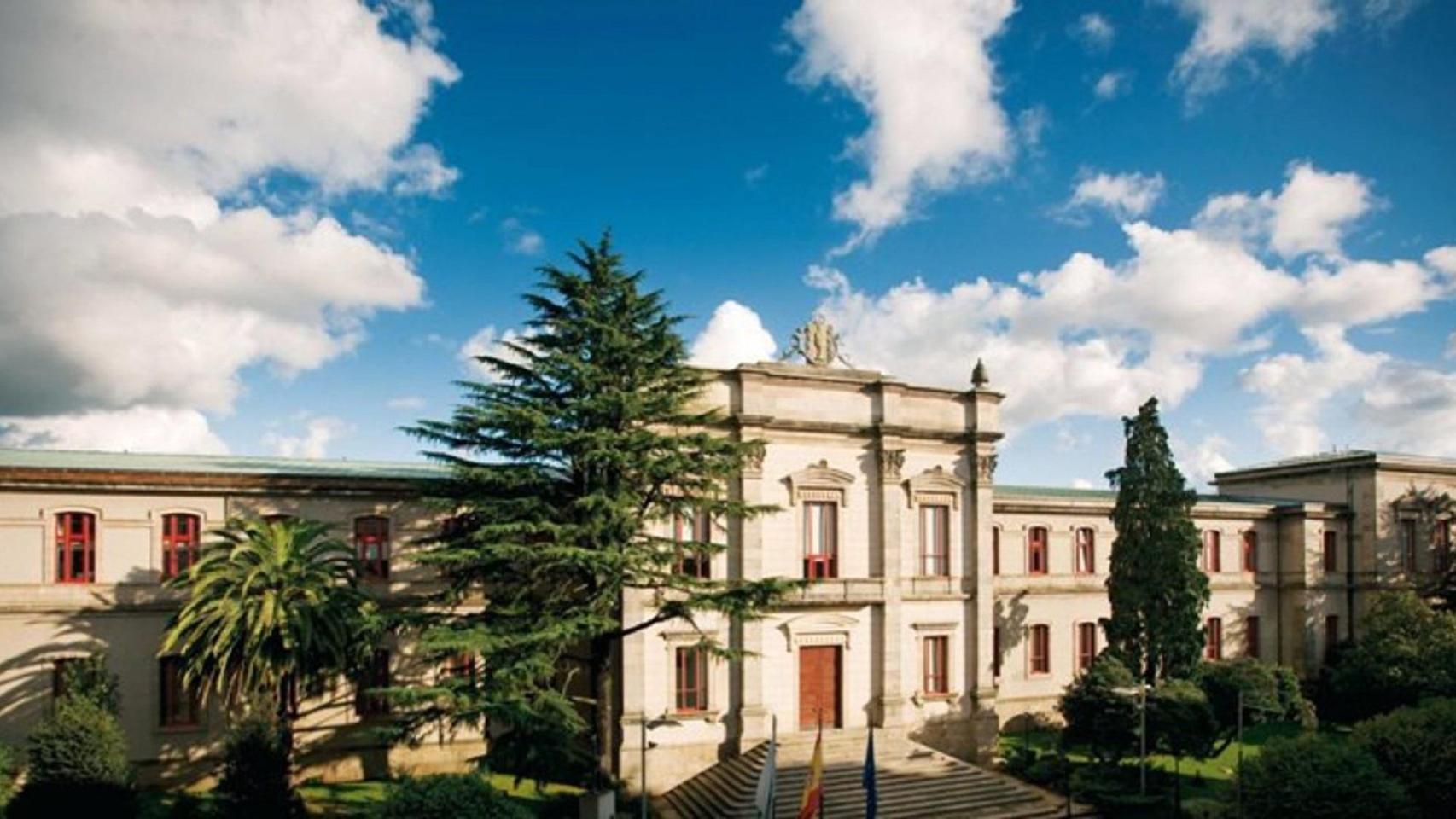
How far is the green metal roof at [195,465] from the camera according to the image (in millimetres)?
26391

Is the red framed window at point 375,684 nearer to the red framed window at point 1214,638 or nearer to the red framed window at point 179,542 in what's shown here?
the red framed window at point 179,542

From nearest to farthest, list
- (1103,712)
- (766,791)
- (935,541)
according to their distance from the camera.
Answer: (766,791) < (1103,712) < (935,541)

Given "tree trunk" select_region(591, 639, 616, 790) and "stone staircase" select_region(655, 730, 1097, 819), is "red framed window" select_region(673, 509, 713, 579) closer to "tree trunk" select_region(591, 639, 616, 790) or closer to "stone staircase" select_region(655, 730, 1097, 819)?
"tree trunk" select_region(591, 639, 616, 790)

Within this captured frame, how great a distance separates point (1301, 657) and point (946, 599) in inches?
870

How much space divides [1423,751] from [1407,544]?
1117 inches

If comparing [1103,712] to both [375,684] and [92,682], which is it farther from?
[92,682]

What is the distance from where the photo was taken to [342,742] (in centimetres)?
2711

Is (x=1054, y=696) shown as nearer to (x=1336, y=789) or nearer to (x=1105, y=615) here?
(x=1105, y=615)

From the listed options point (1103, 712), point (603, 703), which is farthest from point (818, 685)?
point (1103, 712)

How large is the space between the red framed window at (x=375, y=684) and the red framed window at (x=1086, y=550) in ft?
94.4

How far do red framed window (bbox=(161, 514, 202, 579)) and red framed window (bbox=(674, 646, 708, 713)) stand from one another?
14.9m

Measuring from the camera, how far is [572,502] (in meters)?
24.8

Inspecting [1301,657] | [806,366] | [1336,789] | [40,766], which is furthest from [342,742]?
[1301,657]

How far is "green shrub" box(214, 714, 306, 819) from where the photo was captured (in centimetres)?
2191
